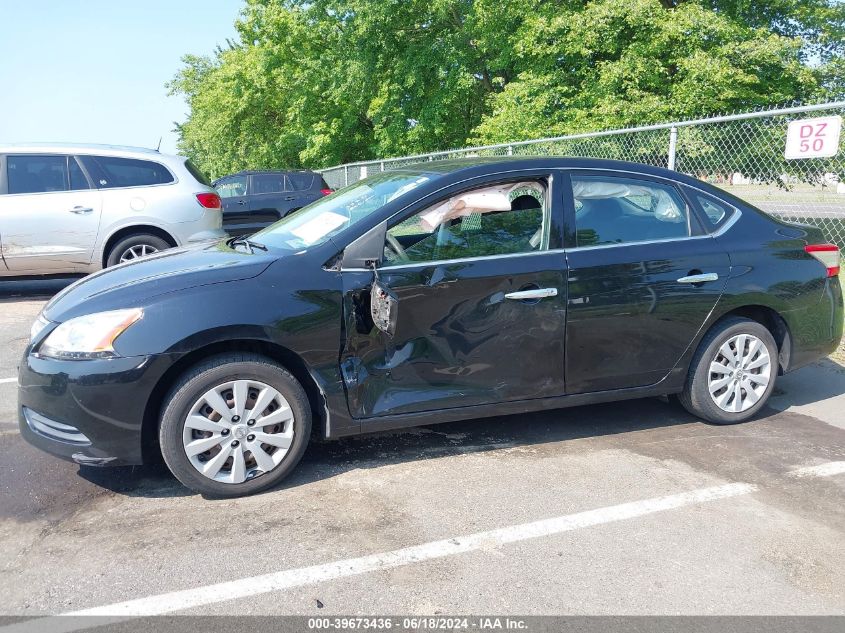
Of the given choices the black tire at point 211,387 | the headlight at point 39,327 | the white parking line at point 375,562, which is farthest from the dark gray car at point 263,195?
the white parking line at point 375,562

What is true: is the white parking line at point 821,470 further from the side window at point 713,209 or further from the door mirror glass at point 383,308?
the door mirror glass at point 383,308

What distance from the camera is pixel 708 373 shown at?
4418 millimetres

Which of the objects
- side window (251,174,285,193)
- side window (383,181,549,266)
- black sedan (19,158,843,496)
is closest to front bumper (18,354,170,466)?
black sedan (19,158,843,496)

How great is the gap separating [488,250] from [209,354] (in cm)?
159

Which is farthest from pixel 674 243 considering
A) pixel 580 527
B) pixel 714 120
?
pixel 714 120

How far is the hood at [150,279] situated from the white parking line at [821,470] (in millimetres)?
3062

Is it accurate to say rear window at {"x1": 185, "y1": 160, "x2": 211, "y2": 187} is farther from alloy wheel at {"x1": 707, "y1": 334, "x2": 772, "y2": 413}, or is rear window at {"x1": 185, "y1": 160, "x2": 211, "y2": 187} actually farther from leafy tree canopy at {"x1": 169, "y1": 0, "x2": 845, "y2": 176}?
leafy tree canopy at {"x1": 169, "y1": 0, "x2": 845, "y2": 176}

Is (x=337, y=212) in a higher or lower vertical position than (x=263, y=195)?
lower

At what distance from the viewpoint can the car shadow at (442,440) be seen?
3.71 m

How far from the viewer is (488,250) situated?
3.94 metres

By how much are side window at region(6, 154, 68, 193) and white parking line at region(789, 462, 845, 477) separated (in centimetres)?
791

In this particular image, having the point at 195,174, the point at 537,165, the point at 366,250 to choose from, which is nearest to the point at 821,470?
the point at 537,165

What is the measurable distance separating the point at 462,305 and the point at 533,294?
A: 418mm

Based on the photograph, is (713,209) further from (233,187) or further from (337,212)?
(233,187)
